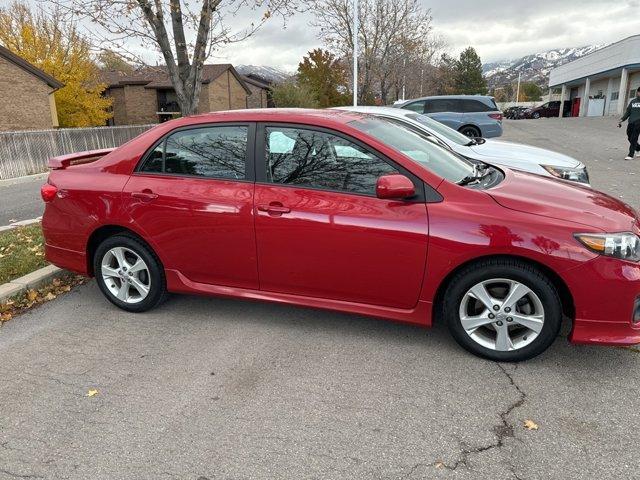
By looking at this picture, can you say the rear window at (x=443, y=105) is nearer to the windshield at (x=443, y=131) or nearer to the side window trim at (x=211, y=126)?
the windshield at (x=443, y=131)

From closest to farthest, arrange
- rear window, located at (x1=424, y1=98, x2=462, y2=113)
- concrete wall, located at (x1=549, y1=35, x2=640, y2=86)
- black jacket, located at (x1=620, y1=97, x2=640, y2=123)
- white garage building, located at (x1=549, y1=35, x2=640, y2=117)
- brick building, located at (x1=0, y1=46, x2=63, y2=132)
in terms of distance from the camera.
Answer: black jacket, located at (x1=620, y1=97, x2=640, y2=123), rear window, located at (x1=424, y1=98, x2=462, y2=113), brick building, located at (x1=0, y1=46, x2=63, y2=132), concrete wall, located at (x1=549, y1=35, x2=640, y2=86), white garage building, located at (x1=549, y1=35, x2=640, y2=117)

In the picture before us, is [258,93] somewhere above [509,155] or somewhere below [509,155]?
above

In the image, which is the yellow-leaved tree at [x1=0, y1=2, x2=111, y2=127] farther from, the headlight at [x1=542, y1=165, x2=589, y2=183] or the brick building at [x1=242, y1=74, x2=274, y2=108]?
the headlight at [x1=542, y1=165, x2=589, y2=183]

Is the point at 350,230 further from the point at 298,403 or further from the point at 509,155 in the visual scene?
the point at 509,155

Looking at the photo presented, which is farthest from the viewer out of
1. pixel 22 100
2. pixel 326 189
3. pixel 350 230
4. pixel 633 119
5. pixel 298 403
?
pixel 22 100

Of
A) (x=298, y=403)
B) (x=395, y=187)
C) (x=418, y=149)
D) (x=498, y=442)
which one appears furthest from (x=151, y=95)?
(x=498, y=442)

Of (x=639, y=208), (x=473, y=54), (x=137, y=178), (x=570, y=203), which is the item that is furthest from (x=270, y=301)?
(x=473, y=54)

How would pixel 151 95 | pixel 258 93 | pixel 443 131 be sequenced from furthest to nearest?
pixel 258 93 < pixel 151 95 < pixel 443 131

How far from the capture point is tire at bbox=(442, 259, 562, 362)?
3027 millimetres

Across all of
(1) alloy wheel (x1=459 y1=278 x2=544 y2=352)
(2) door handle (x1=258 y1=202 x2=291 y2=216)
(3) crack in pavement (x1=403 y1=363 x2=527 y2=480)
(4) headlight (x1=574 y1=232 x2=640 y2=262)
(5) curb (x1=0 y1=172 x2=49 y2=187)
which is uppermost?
(2) door handle (x1=258 y1=202 x2=291 y2=216)

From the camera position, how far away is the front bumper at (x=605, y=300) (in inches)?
114

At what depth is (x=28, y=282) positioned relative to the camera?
15.2 ft

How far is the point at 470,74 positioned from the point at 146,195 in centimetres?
7619

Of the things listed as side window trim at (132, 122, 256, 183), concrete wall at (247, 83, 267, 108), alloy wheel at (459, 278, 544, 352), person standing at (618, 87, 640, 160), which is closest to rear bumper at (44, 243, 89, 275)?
side window trim at (132, 122, 256, 183)
